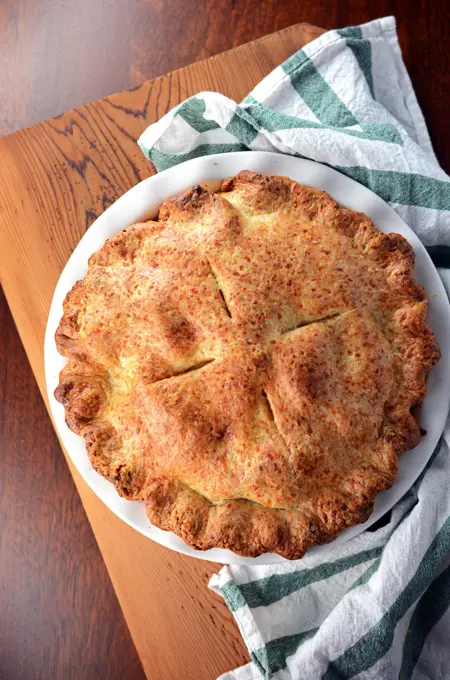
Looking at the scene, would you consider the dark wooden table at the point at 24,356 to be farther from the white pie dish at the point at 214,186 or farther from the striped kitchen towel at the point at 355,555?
the white pie dish at the point at 214,186

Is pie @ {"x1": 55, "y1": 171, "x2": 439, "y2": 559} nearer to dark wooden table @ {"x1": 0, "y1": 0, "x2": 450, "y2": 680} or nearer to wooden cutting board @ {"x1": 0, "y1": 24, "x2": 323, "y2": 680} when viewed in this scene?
wooden cutting board @ {"x1": 0, "y1": 24, "x2": 323, "y2": 680}

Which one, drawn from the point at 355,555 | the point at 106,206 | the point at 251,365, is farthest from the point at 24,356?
the point at 355,555

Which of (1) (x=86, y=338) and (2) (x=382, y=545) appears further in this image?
(2) (x=382, y=545)

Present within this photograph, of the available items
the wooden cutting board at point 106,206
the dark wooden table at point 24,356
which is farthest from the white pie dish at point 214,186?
the dark wooden table at point 24,356

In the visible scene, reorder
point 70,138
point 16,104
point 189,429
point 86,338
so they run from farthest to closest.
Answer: point 16,104 < point 70,138 < point 86,338 < point 189,429

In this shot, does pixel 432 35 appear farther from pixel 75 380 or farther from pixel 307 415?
pixel 75 380

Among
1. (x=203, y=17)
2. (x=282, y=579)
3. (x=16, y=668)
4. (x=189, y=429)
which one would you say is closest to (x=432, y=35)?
(x=203, y=17)

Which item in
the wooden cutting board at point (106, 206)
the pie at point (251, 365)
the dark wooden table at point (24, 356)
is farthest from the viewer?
Result: the dark wooden table at point (24, 356)
